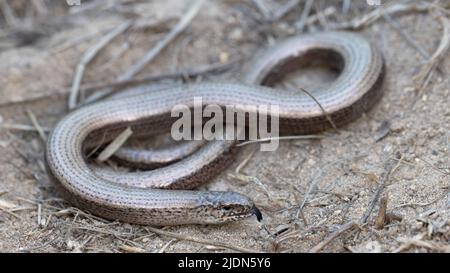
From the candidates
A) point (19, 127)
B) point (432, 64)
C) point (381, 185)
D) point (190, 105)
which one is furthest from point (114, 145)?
point (432, 64)

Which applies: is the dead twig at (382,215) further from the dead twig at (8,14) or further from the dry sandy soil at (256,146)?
the dead twig at (8,14)

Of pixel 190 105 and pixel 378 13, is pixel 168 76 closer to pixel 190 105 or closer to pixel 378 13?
pixel 190 105

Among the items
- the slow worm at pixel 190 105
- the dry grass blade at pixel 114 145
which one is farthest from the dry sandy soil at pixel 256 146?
the dry grass blade at pixel 114 145

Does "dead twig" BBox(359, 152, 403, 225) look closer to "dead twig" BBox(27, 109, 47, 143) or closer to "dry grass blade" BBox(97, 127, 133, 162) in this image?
"dry grass blade" BBox(97, 127, 133, 162)

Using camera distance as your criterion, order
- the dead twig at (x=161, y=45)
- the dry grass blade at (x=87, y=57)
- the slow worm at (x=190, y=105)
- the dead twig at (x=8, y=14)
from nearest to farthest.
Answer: the slow worm at (x=190, y=105), the dry grass blade at (x=87, y=57), the dead twig at (x=161, y=45), the dead twig at (x=8, y=14)

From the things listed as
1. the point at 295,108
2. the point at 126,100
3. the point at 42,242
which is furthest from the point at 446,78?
the point at 42,242

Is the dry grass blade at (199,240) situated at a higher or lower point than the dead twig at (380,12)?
lower
